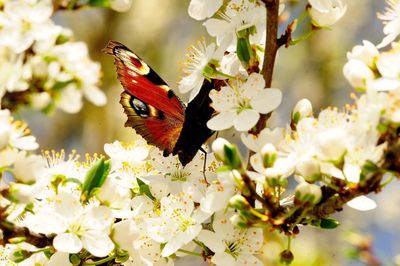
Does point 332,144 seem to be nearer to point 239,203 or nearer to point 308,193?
point 308,193

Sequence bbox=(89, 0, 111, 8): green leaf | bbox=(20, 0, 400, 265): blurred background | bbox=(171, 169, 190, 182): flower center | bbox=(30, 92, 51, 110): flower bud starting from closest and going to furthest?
bbox=(30, 92, 51, 110): flower bud
bbox=(89, 0, 111, 8): green leaf
bbox=(171, 169, 190, 182): flower center
bbox=(20, 0, 400, 265): blurred background

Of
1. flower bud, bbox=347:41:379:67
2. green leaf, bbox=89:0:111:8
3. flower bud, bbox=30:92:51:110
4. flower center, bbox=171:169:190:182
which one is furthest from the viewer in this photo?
flower center, bbox=171:169:190:182

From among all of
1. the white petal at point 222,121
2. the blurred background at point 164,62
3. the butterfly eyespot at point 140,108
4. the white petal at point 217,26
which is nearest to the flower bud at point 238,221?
the white petal at point 222,121

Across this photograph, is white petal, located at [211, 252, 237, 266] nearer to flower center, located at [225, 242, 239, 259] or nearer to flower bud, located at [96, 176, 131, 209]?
flower center, located at [225, 242, 239, 259]

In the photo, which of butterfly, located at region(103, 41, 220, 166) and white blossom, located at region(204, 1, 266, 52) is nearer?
white blossom, located at region(204, 1, 266, 52)

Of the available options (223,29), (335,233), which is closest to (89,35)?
(335,233)

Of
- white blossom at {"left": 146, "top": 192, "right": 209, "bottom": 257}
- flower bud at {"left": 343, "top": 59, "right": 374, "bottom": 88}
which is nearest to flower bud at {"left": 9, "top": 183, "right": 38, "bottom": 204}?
white blossom at {"left": 146, "top": 192, "right": 209, "bottom": 257}

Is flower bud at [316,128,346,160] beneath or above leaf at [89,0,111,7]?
beneath
